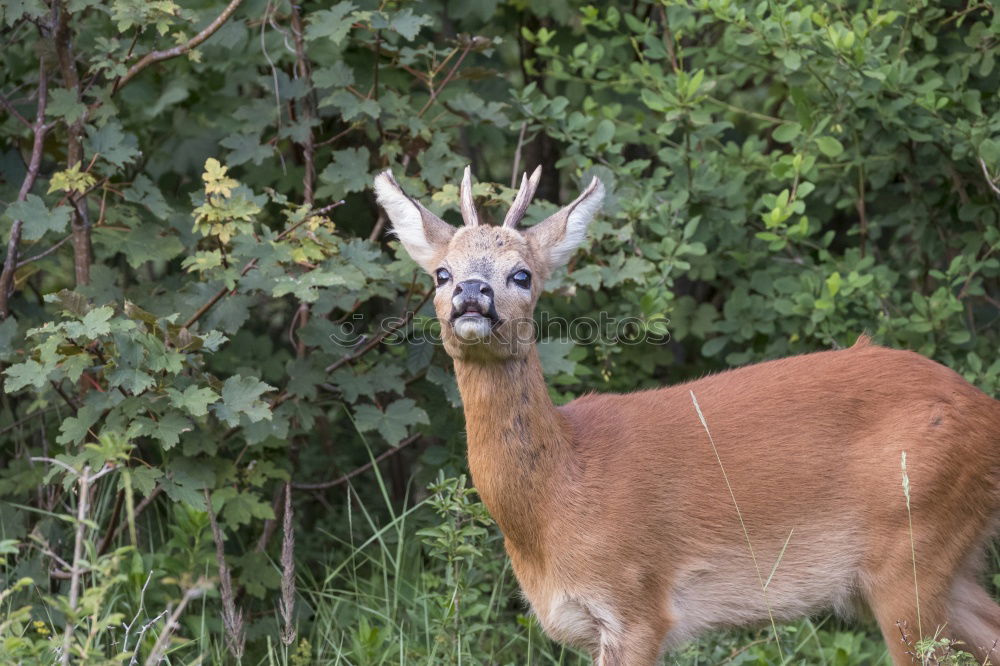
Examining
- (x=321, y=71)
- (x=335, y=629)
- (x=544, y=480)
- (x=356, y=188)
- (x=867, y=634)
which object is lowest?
(x=867, y=634)

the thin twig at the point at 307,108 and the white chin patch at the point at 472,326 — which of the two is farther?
the thin twig at the point at 307,108

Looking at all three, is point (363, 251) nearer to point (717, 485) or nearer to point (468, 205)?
point (468, 205)

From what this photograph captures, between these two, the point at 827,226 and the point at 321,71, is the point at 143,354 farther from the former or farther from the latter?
the point at 827,226

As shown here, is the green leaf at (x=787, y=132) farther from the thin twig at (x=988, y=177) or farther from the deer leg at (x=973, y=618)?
the deer leg at (x=973, y=618)

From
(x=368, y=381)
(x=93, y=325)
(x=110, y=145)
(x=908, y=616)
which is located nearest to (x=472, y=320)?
(x=93, y=325)

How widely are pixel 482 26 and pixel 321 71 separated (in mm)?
1578

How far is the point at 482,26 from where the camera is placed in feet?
22.4

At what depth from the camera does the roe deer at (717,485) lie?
14.1ft

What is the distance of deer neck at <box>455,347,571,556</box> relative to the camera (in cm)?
432

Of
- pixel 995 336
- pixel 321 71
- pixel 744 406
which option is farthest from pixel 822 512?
pixel 321 71

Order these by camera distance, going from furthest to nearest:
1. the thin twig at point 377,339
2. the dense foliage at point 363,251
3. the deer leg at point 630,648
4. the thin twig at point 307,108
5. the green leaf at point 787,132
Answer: the green leaf at point 787,132 → the thin twig at point 307,108 → the thin twig at point 377,339 → the dense foliage at point 363,251 → the deer leg at point 630,648

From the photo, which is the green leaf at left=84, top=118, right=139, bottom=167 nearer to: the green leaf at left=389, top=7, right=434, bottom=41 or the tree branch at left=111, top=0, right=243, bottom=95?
the tree branch at left=111, top=0, right=243, bottom=95

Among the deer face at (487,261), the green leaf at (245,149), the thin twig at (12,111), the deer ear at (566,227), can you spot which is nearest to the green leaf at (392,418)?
the deer face at (487,261)

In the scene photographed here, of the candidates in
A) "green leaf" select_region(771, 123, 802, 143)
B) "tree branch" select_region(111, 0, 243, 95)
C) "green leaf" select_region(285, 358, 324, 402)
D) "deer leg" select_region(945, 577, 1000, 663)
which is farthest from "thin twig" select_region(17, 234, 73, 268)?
"deer leg" select_region(945, 577, 1000, 663)
